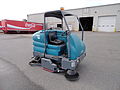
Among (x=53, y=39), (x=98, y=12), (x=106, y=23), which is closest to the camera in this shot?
(x=53, y=39)

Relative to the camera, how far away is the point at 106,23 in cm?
2045

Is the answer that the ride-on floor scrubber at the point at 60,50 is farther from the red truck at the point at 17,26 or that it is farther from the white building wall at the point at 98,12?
the white building wall at the point at 98,12

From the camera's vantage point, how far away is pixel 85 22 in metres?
25.8

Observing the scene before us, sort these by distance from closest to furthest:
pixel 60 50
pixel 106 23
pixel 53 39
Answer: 1. pixel 60 50
2. pixel 53 39
3. pixel 106 23

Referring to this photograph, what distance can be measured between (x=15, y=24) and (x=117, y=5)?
72.8 feet

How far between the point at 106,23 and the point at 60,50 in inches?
852

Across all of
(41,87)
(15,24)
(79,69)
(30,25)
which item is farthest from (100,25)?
(41,87)

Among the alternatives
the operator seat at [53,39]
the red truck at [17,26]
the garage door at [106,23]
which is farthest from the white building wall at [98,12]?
the operator seat at [53,39]

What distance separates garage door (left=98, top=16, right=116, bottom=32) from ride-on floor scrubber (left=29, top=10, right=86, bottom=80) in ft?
68.2

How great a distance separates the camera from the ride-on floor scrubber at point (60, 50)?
2.36m

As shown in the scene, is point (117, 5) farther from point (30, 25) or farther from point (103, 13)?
point (30, 25)

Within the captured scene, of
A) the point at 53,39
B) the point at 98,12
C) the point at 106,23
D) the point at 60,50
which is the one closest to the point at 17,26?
the point at 53,39

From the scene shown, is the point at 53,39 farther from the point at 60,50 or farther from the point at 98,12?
the point at 98,12

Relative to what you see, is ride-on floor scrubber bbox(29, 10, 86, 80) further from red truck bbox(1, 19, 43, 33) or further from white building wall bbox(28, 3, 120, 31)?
white building wall bbox(28, 3, 120, 31)
